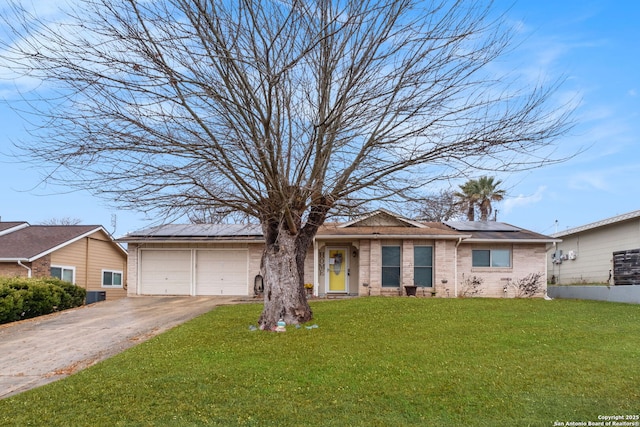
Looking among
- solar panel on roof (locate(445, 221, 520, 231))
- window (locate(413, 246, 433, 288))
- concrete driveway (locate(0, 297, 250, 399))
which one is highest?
solar panel on roof (locate(445, 221, 520, 231))

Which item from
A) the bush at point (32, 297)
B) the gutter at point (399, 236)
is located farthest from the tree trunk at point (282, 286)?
the bush at point (32, 297)

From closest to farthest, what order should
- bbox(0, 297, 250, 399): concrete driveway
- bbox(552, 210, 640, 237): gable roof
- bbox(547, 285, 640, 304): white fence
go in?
1. bbox(0, 297, 250, 399): concrete driveway
2. bbox(547, 285, 640, 304): white fence
3. bbox(552, 210, 640, 237): gable roof

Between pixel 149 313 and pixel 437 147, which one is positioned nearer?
pixel 437 147

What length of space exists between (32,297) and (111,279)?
11.3 meters

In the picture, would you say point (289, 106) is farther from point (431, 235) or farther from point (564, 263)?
point (564, 263)

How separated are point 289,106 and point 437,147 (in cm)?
324

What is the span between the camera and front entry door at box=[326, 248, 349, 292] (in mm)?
19688

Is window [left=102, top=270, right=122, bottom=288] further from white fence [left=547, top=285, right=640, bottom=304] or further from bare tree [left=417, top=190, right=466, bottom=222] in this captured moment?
white fence [left=547, top=285, right=640, bottom=304]

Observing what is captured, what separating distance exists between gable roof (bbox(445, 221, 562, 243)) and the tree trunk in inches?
398

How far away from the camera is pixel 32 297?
14.8m

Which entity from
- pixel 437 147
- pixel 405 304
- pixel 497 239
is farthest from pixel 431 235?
pixel 437 147

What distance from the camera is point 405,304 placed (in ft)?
46.4

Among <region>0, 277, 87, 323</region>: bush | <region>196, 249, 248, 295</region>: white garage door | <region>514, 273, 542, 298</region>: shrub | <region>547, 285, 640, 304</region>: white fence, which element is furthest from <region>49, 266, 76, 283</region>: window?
<region>547, 285, 640, 304</region>: white fence

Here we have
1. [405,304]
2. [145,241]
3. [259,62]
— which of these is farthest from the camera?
[145,241]
